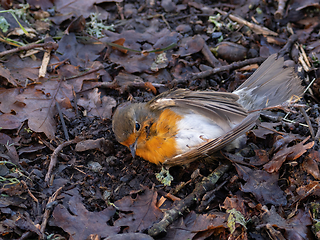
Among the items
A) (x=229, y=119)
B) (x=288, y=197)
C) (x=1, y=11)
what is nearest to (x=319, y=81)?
(x=229, y=119)

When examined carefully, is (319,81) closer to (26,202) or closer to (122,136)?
(122,136)

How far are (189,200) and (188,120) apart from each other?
109 centimetres

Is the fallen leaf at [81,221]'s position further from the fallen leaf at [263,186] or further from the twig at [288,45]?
the twig at [288,45]

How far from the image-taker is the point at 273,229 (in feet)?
9.48

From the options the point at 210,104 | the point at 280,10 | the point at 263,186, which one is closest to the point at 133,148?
the point at 210,104

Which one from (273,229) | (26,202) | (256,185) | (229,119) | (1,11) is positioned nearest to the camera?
(273,229)

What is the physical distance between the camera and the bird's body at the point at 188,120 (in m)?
3.77

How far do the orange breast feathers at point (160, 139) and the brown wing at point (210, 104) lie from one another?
179mm

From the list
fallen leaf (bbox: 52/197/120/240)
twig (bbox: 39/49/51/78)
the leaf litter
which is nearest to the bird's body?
the leaf litter

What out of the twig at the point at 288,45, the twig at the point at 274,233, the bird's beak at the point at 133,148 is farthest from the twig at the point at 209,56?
the twig at the point at 274,233

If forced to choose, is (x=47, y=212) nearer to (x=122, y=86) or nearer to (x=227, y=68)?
(x=122, y=86)

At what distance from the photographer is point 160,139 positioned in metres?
3.97

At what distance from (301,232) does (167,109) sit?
216 centimetres

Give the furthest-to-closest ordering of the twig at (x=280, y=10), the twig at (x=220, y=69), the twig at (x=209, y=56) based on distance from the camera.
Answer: the twig at (x=280, y=10) < the twig at (x=209, y=56) < the twig at (x=220, y=69)
